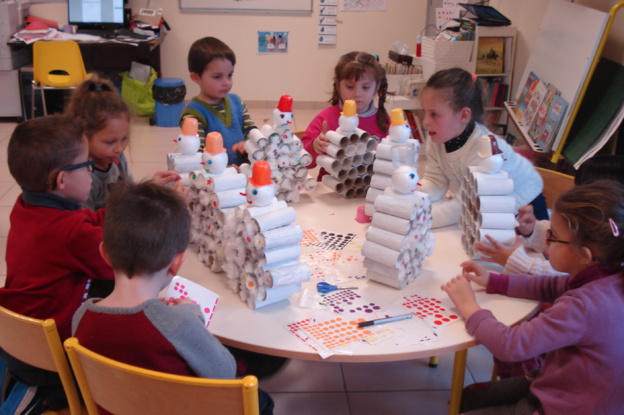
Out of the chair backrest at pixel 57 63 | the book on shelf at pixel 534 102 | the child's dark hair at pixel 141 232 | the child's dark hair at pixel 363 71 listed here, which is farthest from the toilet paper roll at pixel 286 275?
the chair backrest at pixel 57 63

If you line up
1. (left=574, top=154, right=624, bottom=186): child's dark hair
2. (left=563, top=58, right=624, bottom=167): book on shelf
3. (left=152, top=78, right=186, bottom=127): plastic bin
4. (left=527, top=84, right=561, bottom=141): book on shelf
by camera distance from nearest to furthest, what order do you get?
(left=574, top=154, right=624, bottom=186): child's dark hair → (left=563, top=58, right=624, bottom=167): book on shelf → (left=527, top=84, right=561, bottom=141): book on shelf → (left=152, top=78, right=186, bottom=127): plastic bin

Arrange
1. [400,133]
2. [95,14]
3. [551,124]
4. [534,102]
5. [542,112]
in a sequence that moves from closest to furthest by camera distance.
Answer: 1. [400,133]
2. [551,124]
3. [542,112]
4. [534,102]
5. [95,14]

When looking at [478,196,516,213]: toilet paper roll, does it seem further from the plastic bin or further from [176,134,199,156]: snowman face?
the plastic bin

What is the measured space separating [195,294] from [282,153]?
0.75 meters

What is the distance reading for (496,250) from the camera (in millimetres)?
1598

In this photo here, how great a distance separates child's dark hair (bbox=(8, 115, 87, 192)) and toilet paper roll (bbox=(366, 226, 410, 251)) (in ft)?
2.63

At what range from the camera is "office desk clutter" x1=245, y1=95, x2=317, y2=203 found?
76.8 inches

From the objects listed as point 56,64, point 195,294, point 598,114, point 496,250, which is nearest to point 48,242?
point 195,294

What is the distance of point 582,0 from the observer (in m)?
3.48

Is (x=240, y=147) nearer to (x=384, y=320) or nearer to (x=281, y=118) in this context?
(x=281, y=118)

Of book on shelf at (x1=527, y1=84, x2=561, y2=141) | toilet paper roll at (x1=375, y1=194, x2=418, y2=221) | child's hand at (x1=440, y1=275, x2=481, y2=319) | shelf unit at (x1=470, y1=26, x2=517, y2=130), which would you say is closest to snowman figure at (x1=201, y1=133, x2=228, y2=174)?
toilet paper roll at (x1=375, y1=194, x2=418, y2=221)

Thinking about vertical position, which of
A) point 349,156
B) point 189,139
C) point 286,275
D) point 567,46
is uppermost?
point 567,46

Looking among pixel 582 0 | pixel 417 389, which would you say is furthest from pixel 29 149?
pixel 582 0

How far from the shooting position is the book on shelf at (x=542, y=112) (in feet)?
11.1
